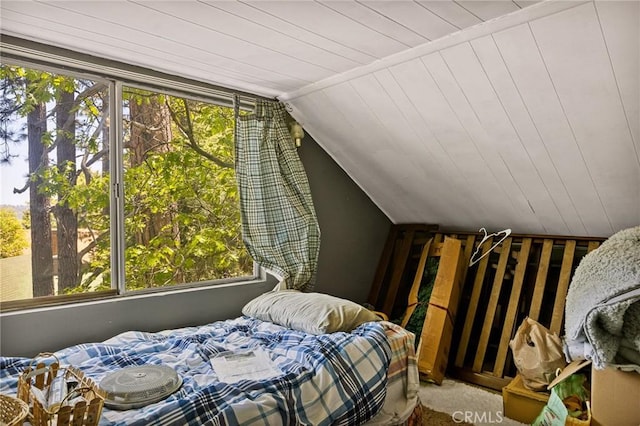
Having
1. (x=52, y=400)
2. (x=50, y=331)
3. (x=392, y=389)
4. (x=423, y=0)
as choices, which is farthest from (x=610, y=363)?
(x=50, y=331)

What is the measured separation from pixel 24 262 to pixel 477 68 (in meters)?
2.37

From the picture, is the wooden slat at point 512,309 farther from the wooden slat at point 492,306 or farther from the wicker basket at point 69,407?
the wicker basket at point 69,407

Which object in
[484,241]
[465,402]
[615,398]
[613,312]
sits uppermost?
[484,241]

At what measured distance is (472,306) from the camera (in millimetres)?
3137

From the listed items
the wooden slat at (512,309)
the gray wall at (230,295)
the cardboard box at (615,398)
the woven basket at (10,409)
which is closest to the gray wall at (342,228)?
the gray wall at (230,295)

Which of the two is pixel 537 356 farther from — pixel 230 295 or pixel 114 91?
pixel 114 91

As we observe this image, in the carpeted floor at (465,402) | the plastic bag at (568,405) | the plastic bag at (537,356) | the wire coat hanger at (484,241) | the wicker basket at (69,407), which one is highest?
the wire coat hanger at (484,241)

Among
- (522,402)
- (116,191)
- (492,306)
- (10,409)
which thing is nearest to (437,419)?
(522,402)

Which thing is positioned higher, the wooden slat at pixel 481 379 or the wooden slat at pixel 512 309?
the wooden slat at pixel 512 309

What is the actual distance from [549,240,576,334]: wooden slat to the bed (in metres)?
1.10

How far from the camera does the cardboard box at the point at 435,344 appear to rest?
2.88 meters

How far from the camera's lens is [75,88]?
7.69 feet

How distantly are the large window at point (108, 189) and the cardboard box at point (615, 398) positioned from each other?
209 cm

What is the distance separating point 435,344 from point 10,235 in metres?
2.47
